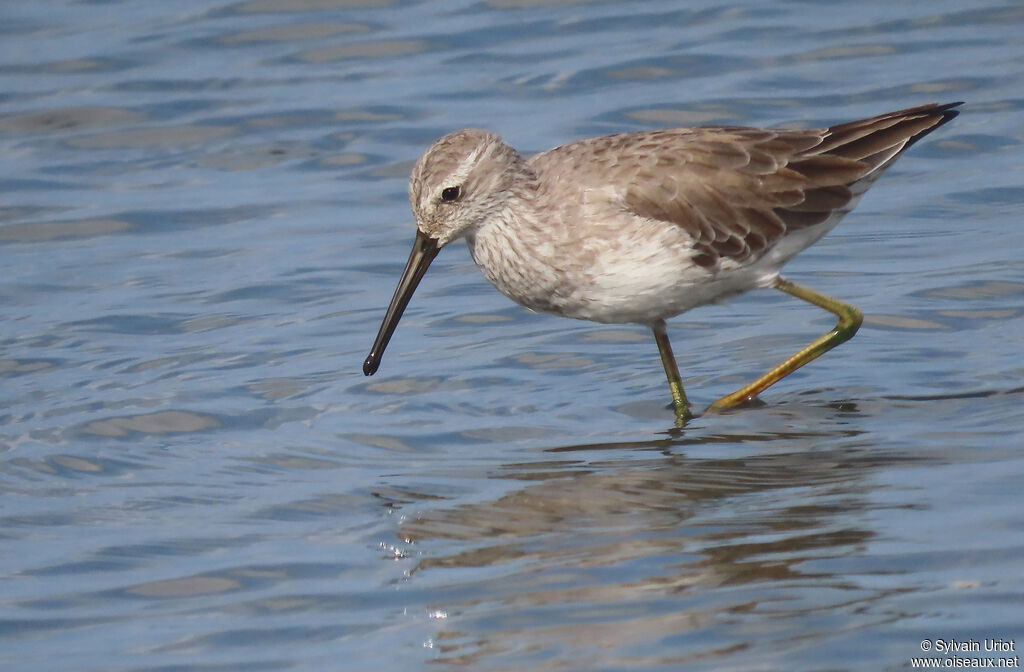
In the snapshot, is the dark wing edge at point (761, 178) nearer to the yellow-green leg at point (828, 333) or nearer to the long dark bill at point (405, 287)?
the yellow-green leg at point (828, 333)

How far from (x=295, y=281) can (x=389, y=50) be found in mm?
5653

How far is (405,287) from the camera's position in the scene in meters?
8.55

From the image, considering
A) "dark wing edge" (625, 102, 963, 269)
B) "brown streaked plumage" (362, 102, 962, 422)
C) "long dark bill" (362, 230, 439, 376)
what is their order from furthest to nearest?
1. "long dark bill" (362, 230, 439, 376)
2. "dark wing edge" (625, 102, 963, 269)
3. "brown streaked plumage" (362, 102, 962, 422)

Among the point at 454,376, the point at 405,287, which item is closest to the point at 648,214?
the point at 405,287

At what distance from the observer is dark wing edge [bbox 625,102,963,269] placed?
8.36 meters

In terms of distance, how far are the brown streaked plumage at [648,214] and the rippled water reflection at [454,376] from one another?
0.60m

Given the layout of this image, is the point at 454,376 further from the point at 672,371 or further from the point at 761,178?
the point at 761,178

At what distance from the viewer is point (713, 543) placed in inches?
246

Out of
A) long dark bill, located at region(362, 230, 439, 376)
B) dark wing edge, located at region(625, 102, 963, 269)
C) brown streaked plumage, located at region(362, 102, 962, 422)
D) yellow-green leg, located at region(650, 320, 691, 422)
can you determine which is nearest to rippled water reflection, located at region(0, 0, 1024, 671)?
yellow-green leg, located at region(650, 320, 691, 422)

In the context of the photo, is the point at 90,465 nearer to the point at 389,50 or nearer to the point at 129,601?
the point at 129,601

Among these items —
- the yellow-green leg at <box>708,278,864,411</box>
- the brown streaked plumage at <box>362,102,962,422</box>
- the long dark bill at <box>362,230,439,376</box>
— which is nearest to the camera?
the brown streaked plumage at <box>362,102,962,422</box>

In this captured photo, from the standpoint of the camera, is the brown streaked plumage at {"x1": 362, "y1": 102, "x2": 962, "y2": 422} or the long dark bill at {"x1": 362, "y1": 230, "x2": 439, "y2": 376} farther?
the long dark bill at {"x1": 362, "y1": 230, "x2": 439, "y2": 376}

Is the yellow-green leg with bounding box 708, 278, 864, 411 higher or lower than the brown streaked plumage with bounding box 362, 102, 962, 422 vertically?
lower

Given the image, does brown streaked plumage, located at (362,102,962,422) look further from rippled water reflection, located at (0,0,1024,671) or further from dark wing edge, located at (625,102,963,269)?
rippled water reflection, located at (0,0,1024,671)
